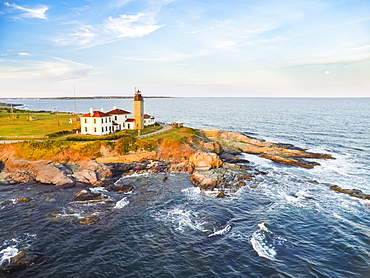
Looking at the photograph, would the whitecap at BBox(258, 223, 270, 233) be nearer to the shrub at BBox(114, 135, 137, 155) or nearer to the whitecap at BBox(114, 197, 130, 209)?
the whitecap at BBox(114, 197, 130, 209)

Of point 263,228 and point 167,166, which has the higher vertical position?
point 167,166

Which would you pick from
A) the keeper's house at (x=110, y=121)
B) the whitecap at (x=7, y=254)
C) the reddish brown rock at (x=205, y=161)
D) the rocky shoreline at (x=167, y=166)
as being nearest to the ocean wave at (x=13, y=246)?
the whitecap at (x=7, y=254)

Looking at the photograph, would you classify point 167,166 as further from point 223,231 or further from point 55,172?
point 223,231

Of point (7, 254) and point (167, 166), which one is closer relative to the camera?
point (7, 254)

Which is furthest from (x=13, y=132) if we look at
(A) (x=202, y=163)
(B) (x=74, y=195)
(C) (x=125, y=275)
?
(C) (x=125, y=275)

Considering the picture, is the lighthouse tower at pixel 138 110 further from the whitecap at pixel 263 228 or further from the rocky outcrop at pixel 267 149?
the whitecap at pixel 263 228

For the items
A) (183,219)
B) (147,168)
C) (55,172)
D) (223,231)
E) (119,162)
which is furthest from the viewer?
(119,162)

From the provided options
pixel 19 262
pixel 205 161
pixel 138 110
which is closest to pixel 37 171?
pixel 19 262
